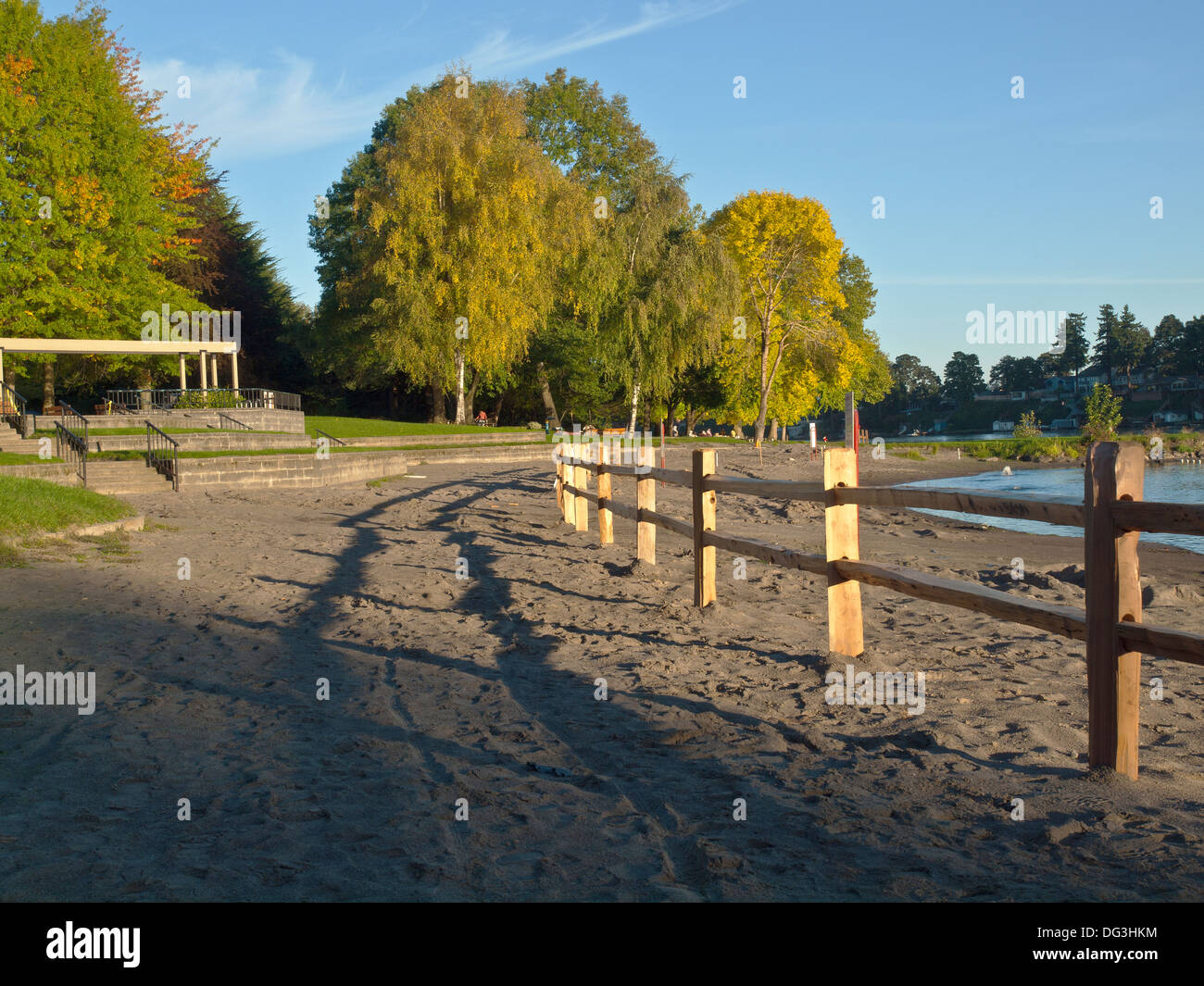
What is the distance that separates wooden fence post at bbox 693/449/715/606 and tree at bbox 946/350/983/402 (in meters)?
151

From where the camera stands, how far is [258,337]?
5119 cm

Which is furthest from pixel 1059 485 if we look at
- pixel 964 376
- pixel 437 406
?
pixel 964 376

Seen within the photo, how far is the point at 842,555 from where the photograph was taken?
20.8ft

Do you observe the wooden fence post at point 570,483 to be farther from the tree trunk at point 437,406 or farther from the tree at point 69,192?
the tree trunk at point 437,406

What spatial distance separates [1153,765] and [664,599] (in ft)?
15.8

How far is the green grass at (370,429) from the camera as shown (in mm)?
34062

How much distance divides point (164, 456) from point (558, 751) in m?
21.7

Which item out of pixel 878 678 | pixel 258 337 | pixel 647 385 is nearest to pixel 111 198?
pixel 258 337

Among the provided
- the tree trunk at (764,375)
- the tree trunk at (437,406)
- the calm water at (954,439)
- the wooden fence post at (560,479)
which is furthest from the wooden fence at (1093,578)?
the calm water at (954,439)

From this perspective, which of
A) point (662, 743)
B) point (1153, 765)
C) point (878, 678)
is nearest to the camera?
point (1153, 765)

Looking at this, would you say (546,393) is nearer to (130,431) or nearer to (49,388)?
(49,388)

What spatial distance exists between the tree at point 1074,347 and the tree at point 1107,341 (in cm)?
282

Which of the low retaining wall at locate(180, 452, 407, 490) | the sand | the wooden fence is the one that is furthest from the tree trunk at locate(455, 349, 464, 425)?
the wooden fence
